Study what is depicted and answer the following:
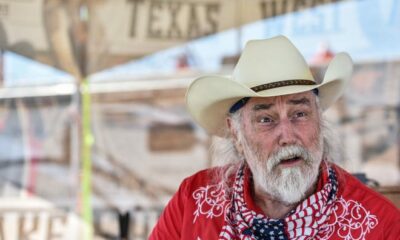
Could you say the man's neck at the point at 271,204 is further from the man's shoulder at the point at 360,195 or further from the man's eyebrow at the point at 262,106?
the man's eyebrow at the point at 262,106

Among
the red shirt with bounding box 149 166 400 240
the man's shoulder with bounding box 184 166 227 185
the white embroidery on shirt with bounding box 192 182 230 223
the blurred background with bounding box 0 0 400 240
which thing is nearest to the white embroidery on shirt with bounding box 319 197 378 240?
the red shirt with bounding box 149 166 400 240

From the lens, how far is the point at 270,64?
1872 mm

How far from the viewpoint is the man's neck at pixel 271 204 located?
6.05 ft

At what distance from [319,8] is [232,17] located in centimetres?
56

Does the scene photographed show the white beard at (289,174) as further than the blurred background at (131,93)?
No

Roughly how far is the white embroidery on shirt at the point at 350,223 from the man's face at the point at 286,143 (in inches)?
4.6

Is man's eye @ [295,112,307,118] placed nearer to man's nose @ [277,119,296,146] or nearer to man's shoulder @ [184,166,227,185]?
man's nose @ [277,119,296,146]

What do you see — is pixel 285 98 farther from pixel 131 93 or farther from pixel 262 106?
pixel 131 93

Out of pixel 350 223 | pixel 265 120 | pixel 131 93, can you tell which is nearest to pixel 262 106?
pixel 265 120

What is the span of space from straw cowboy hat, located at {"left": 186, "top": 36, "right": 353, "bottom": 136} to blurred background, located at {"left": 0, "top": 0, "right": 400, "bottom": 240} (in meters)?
1.86

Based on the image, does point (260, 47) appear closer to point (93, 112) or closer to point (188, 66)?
point (188, 66)

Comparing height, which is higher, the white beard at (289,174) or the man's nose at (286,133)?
the man's nose at (286,133)

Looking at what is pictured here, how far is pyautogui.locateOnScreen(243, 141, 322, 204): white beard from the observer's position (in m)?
1.74

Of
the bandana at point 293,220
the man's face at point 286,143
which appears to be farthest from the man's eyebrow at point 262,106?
the bandana at point 293,220
